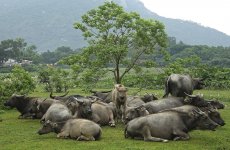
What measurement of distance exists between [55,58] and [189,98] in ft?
320

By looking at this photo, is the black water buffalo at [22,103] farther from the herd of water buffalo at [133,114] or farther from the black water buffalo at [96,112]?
the black water buffalo at [96,112]

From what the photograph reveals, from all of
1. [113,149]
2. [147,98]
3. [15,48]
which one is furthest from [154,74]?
[15,48]

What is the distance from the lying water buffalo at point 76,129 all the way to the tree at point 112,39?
11518 millimetres

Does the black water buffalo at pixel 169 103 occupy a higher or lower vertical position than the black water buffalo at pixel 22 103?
higher

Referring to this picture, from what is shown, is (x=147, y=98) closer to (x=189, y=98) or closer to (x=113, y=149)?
(x=189, y=98)

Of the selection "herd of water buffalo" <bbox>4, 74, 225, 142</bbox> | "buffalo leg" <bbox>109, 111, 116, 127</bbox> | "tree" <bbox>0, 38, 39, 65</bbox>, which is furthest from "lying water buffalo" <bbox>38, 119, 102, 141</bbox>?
"tree" <bbox>0, 38, 39, 65</bbox>

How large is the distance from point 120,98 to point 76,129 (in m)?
4.51

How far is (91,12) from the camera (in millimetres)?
27984

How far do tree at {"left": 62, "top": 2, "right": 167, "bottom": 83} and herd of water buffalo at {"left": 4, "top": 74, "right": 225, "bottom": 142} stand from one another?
10.4 feet

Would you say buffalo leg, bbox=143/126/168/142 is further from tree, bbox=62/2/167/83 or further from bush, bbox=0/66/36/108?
bush, bbox=0/66/36/108

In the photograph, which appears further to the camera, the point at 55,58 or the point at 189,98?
the point at 55,58

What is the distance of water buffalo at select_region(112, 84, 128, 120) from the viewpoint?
61.7 feet

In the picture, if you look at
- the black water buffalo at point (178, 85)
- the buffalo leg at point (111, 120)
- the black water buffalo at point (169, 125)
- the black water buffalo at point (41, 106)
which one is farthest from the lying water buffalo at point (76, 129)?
the black water buffalo at point (178, 85)

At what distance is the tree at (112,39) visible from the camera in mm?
27078
